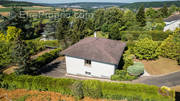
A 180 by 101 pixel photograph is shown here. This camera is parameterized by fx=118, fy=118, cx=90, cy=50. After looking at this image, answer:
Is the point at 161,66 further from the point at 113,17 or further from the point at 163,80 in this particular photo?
the point at 113,17

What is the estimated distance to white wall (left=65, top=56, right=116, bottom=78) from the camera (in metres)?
17.3

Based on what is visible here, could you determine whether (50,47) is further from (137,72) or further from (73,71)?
(137,72)

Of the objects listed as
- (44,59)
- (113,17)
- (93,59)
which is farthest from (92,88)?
(113,17)

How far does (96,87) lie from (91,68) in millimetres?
5910

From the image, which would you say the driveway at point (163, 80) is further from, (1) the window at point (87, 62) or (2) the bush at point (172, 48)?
(1) the window at point (87, 62)

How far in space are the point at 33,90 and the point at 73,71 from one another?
267 inches

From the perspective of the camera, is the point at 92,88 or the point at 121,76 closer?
the point at 92,88

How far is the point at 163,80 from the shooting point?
58.0 feet

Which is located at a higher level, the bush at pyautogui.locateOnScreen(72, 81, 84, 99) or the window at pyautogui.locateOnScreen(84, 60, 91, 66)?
the window at pyautogui.locateOnScreen(84, 60, 91, 66)

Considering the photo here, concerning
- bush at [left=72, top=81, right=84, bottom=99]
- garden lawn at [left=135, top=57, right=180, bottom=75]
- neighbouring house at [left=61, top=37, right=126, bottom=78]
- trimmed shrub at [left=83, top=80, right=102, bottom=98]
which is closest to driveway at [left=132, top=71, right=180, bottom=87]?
garden lawn at [left=135, top=57, right=180, bottom=75]

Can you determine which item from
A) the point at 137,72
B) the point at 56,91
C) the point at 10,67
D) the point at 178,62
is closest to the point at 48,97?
the point at 56,91

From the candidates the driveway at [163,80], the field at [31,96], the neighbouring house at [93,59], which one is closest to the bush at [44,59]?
the neighbouring house at [93,59]

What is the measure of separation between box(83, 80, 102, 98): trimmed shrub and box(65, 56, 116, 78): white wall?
191 inches

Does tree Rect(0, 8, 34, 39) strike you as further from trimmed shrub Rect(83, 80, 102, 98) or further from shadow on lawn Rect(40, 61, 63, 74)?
trimmed shrub Rect(83, 80, 102, 98)
